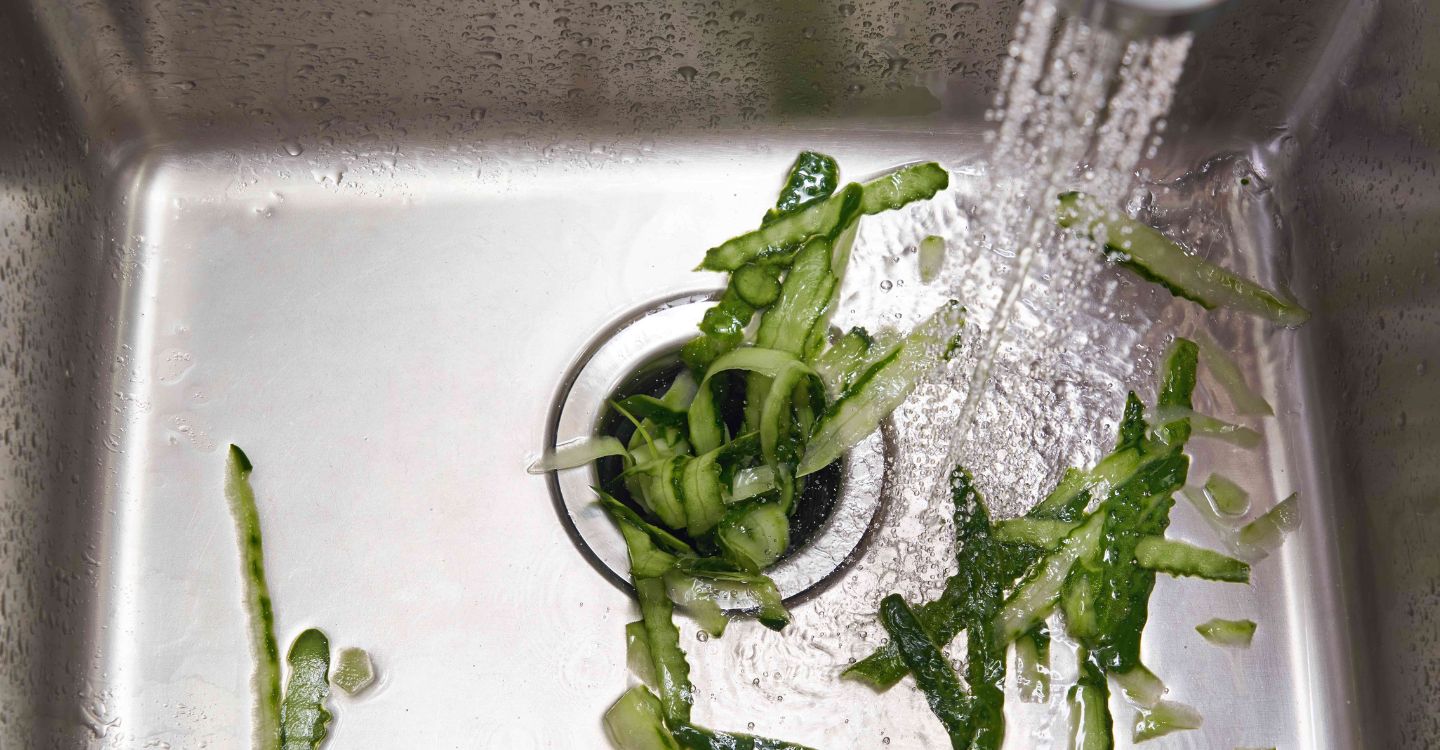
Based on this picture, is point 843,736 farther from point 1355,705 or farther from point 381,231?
point 381,231

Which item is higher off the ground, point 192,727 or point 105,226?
point 105,226

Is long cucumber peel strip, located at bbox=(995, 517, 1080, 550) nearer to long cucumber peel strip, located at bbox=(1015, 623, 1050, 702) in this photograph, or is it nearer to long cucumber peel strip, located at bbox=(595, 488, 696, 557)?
long cucumber peel strip, located at bbox=(1015, 623, 1050, 702)

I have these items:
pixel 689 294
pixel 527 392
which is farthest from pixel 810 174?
pixel 527 392

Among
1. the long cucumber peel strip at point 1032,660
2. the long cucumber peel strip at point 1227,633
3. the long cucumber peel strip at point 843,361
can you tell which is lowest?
the long cucumber peel strip at point 1032,660

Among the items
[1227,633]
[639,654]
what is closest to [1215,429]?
[1227,633]

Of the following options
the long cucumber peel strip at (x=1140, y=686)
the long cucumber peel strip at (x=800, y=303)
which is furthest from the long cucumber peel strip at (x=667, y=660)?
the long cucumber peel strip at (x=1140, y=686)

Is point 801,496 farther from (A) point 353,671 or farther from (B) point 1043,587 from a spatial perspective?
(A) point 353,671

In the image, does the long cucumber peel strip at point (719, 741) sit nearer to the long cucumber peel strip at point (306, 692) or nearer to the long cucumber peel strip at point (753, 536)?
the long cucumber peel strip at point (753, 536)
